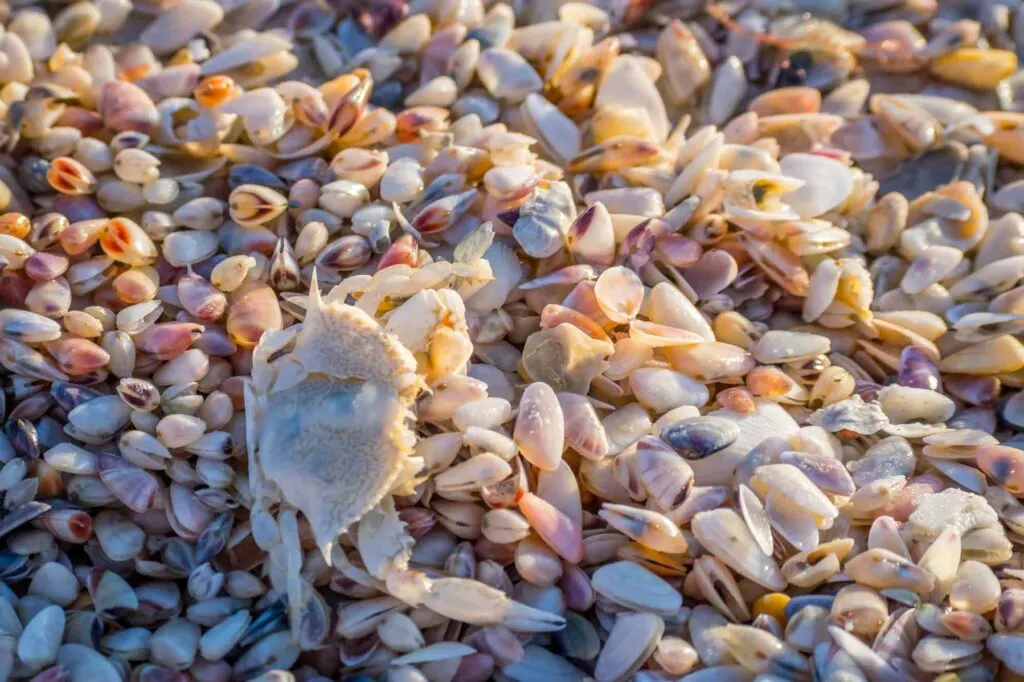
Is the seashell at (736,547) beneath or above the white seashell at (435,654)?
above

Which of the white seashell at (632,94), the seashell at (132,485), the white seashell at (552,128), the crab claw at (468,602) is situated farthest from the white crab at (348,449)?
the white seashell at (632,94)

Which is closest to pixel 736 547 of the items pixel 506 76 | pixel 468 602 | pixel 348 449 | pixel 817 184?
pixel 468 602

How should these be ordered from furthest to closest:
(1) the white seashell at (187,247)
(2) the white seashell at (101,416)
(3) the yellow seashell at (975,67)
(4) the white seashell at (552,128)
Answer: (3) the yellow seashell at (975,67) < (4) the white seashell at (552,128) < (1) the white seashell at (187,247) < (2) the white seashell at (101,416)

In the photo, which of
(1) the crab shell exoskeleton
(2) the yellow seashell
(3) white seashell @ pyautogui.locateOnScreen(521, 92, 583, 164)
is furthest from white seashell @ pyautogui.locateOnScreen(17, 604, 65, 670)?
(2) the yellow seashell

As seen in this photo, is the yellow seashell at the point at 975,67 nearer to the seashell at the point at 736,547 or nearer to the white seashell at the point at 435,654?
the seashell at the point at 736,547

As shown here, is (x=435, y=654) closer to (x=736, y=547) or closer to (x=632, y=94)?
(x=736, y=547)

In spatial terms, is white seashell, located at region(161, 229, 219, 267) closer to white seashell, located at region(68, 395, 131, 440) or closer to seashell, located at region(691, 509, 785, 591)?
white seashell, located at region(68, 395, 131, 440)

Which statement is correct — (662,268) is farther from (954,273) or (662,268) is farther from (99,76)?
(99,76)

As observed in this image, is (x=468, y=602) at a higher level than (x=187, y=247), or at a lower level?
lower
